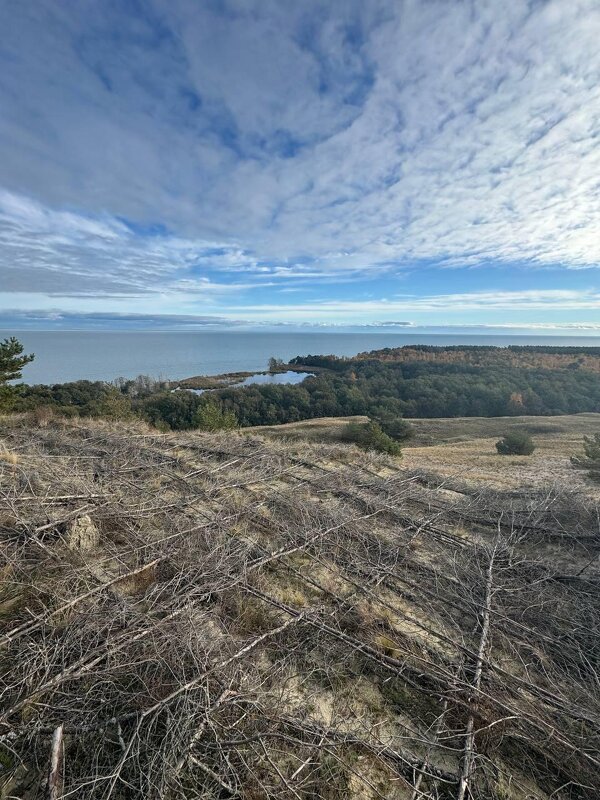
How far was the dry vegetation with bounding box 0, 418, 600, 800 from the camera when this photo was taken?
244cm

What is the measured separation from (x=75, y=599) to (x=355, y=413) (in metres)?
36.9

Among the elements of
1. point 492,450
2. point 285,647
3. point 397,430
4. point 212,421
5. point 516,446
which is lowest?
point 397,430

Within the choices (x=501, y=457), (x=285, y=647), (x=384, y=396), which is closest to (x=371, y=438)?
(x=501, y=457)

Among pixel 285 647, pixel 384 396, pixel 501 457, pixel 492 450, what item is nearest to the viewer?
pixel 285 647

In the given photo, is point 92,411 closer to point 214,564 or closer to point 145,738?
point 214,564

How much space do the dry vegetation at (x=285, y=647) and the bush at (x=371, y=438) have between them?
7840mm

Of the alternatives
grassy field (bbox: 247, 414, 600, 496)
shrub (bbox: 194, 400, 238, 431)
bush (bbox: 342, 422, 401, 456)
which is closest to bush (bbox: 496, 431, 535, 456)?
grassy field (bbox: 247, 414, 600, 496)

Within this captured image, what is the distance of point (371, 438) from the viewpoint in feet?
51.6

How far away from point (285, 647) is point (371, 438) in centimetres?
1271

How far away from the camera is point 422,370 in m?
56.6

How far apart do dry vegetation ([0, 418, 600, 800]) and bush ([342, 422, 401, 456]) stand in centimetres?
784

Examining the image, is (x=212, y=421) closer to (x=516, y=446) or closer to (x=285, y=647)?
(x=516, y=446)

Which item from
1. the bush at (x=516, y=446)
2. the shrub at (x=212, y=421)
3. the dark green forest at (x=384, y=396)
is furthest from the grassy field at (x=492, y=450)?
the dark green forest at (x=384, y=396)

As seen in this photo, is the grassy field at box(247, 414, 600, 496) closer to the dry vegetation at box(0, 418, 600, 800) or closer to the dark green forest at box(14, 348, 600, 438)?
the dry vegetation at box(0, 418, 600, 800)
